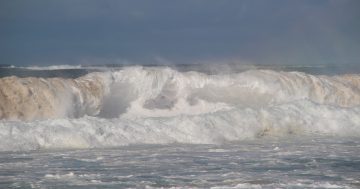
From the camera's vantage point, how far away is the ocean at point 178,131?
485 inches

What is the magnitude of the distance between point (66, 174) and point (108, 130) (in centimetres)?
577

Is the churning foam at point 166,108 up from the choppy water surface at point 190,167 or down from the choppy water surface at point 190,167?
up

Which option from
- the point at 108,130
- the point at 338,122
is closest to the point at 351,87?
the point at 338,122

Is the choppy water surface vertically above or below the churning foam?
below

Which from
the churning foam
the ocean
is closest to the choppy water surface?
the ocean

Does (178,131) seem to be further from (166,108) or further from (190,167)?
(190,167)

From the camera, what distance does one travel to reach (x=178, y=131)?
19.2 metres

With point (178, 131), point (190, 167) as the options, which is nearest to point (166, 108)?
point (178, 131)

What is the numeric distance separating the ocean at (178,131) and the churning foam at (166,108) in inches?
1.5

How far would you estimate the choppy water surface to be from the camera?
11602 mm

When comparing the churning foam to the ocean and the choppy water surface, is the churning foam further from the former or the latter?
the choppy water surface

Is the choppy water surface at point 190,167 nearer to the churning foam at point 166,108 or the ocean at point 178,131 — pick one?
the ocean at point 178,131

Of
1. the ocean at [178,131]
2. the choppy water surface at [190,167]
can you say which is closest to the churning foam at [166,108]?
the ocean at [178,131]

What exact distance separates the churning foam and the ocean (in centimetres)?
4
